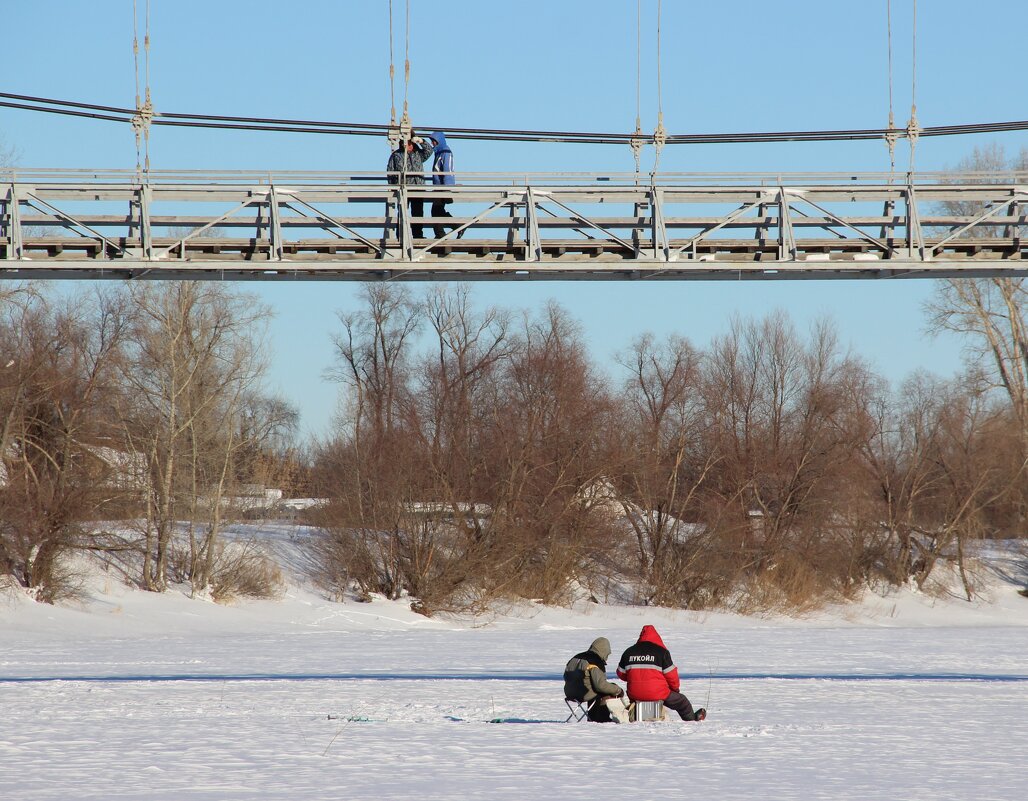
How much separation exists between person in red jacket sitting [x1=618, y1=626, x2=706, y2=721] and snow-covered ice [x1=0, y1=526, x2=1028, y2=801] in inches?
11.8

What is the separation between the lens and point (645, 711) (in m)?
15.8

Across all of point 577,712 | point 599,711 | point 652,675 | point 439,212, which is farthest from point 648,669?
point 439,212

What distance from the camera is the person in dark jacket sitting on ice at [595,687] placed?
15.7 metres

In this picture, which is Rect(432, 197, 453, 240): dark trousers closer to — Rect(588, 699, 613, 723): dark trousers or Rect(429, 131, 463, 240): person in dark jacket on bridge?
Rect(429, 131, 463, 240): person in dark jacket on bridge

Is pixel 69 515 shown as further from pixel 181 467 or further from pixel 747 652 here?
pixel 747 652

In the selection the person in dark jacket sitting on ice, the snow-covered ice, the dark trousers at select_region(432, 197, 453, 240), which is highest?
the dark trousers at select_region(432, 197, 453, 240)

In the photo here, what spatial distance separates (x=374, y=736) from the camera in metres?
14.6

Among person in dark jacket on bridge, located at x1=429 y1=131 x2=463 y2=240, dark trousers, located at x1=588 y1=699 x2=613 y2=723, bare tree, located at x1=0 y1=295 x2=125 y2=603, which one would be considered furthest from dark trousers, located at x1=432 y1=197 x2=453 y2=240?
bare tree, located at x1=0 y1=295 x2=125 y2=603

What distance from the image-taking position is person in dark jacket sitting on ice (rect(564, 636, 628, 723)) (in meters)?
15.7

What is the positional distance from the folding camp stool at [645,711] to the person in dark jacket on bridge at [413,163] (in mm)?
8322

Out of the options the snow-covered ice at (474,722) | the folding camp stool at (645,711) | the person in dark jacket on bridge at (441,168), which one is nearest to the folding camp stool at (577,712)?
the snow-covered ice at (474,722)

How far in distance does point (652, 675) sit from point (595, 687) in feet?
2.29

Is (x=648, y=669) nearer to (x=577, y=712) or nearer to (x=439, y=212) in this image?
(x=577, y=712)

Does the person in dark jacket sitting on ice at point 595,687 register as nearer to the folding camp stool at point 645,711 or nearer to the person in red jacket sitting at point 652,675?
the folding camp stool at point 645,711
